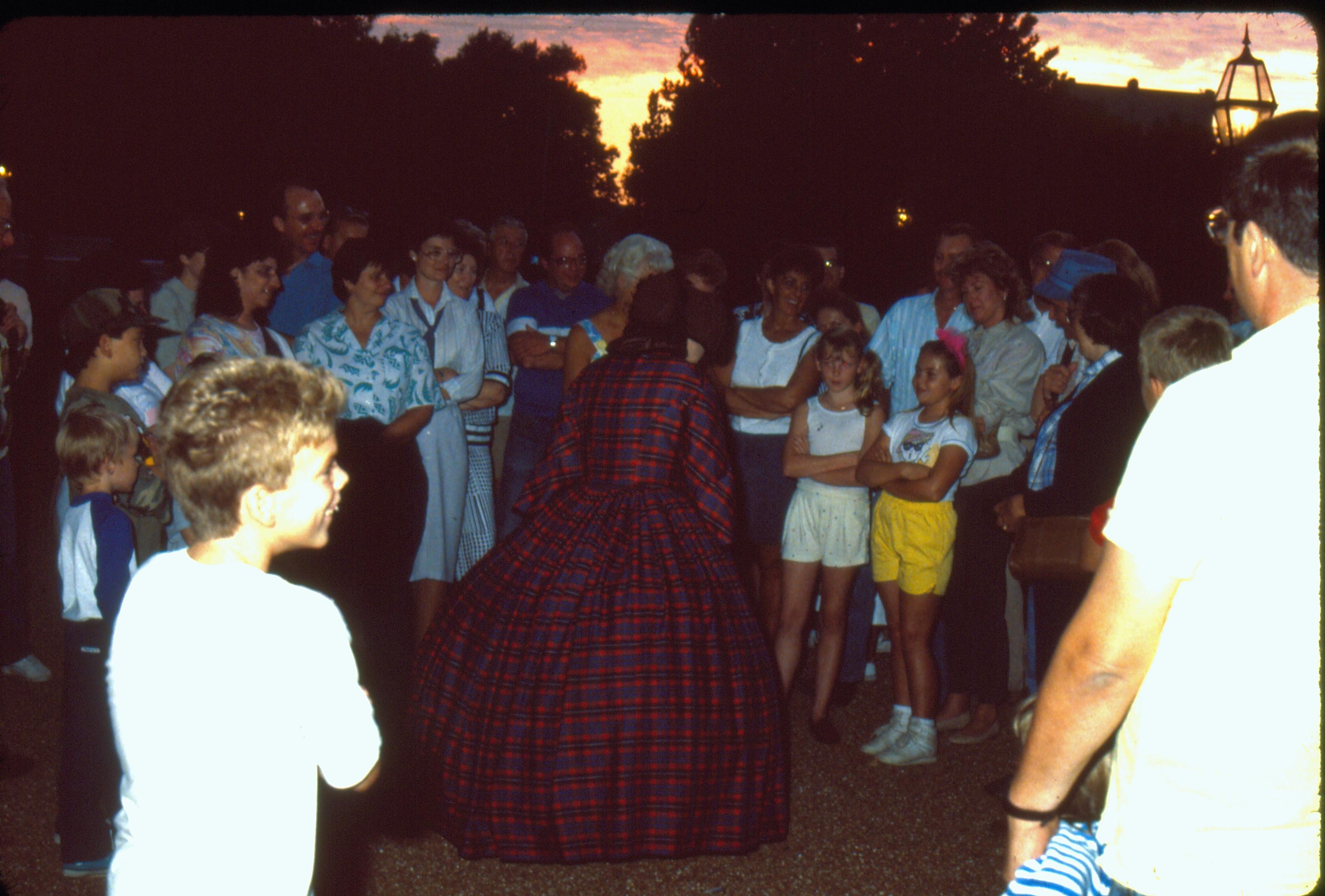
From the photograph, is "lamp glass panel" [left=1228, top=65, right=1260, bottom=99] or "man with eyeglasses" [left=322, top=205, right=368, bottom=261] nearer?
"man with eyeglasses" [left=322, top=205, right=368, bottom=261]

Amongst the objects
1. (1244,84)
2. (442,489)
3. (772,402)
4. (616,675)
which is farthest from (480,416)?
(1244,84)

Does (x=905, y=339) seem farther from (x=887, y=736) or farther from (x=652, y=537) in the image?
(x=652, y=537)

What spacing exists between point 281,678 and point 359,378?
11.0 feet

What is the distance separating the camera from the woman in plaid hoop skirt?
3.68 metres

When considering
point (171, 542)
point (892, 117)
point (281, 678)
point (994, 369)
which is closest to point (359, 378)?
point (171, 542)

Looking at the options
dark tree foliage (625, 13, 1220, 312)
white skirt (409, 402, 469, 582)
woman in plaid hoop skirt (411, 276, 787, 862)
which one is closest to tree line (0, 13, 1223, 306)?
dark tree foliage (625, 13, 1220, 312)

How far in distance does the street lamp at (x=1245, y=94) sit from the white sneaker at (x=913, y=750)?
6.43m

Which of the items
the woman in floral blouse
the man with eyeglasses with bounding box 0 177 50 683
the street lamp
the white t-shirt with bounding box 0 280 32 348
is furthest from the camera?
the street lamp

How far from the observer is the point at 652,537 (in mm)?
3924

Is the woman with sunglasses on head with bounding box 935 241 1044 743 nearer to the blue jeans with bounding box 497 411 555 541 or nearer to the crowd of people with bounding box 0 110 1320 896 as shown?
the crowd of people with bounding box 0 110 1320 896

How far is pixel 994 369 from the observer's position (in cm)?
519

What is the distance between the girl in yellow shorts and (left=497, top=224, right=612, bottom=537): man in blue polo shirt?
1820 millimetres

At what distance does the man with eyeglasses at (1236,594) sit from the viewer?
1.52 meters

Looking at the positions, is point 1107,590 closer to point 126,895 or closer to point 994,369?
point 126,895
